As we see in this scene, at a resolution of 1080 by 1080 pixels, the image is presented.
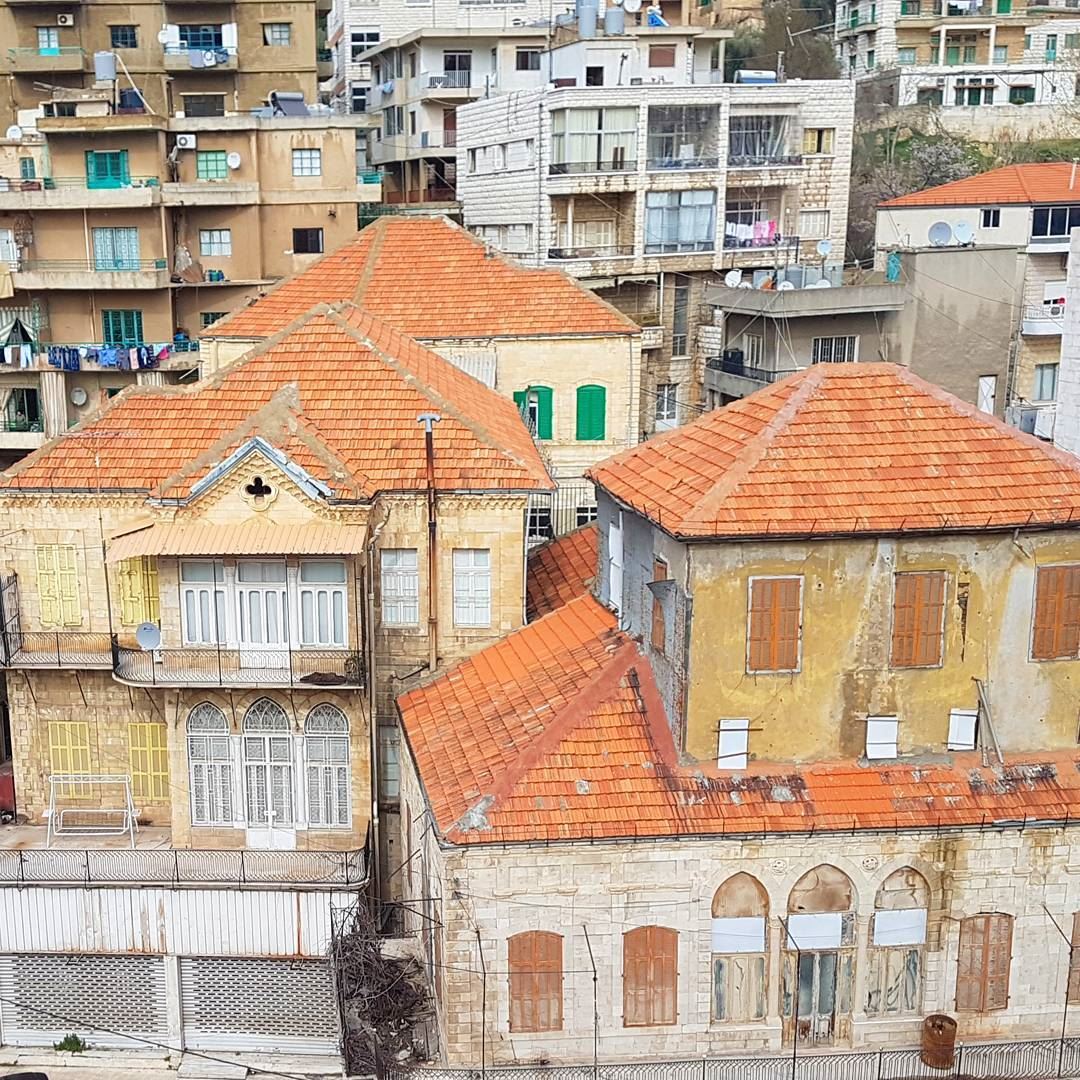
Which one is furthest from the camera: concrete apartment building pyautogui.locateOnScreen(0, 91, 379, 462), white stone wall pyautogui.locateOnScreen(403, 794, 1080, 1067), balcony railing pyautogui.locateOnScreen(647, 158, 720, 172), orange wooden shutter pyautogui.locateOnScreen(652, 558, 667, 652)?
balcony railing pyautogui.locateOnScreen(647, 158, 720, 172)

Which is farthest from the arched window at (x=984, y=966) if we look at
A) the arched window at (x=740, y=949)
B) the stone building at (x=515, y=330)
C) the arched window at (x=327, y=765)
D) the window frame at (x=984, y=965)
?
the stone building at (x=515, y=330)

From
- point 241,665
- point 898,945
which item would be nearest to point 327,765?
point 241,665

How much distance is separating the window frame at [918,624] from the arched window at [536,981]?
7.56 metres

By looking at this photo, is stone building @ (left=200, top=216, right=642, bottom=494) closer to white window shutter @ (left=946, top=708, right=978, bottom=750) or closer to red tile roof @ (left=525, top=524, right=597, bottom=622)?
red tile roof @ (left=525, top=524, right=597, bottom=622)

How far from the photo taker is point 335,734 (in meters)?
29.9

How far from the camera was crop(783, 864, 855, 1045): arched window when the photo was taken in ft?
77.7

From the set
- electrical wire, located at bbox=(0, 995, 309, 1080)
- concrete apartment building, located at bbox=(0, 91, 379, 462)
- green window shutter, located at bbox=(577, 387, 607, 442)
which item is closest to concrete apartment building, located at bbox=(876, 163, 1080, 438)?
green window shutter, located at bbox=(577, 387, 607, 442)

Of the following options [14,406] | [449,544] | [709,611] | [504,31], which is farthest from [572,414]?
[504,31]

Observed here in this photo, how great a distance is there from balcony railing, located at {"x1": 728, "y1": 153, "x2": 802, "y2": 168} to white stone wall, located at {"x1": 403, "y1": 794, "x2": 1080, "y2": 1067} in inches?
1580

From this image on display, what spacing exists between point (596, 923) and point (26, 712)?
15.1 meters

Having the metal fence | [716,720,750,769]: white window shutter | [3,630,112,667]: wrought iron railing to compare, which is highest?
[716,720,750,769]: white window shutter

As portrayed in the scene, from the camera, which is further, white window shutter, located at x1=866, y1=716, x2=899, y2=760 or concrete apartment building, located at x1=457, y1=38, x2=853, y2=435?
concrete apartment building, located at x1=457, y1=38, x2=853, y2=435

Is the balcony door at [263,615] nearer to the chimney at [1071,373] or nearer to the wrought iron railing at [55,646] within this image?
the wrought iron railing at [55,646]

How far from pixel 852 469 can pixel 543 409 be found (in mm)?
17868
